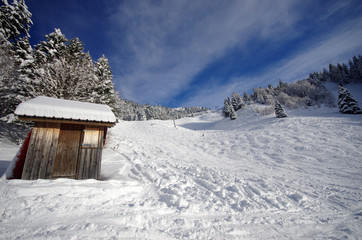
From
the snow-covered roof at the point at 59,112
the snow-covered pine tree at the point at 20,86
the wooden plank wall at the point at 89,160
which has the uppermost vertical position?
the snow-covered pine tree at the point at 20,86

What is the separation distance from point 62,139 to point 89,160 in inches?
61.2

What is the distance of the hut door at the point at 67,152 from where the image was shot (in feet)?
19.3

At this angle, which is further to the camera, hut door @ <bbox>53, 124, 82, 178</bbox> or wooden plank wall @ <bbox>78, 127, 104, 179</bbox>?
wooden plank wall @ <bbox>78, 127, 104, 179</bbox>

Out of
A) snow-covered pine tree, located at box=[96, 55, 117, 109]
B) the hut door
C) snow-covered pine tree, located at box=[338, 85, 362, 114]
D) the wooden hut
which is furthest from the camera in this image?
snow-covered pine tree, located at box=[338, 85, 362, 114]

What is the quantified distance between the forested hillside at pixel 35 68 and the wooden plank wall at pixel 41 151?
7120mm

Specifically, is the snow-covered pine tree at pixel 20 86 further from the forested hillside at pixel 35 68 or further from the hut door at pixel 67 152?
the hut door at pixel 67 152

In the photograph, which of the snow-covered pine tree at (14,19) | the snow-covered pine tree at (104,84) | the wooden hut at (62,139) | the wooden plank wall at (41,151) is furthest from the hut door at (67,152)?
the snow-covered pine tree at (14,19)

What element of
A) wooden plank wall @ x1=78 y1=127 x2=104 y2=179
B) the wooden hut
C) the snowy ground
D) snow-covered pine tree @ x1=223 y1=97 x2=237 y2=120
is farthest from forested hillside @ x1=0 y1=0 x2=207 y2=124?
snow-covered pine tree @ x1=223 y1=97 x2=237 y2=120

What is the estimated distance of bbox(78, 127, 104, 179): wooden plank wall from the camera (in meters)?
6.15

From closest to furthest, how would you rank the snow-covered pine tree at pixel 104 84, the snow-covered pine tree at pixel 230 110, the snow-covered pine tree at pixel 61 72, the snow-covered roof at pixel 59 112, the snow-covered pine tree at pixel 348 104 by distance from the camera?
the snow-covered roof at pixel 59 112 < the snow-covered pine tree at pixel 61 72 < the snow-covered pine tree at pixel 104 84 < the snow-covered pine tree at pixel 348 104 < the snow-covered pine tree at pixel 230 110

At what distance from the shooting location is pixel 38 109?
5.39 metres

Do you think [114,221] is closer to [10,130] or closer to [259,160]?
[259,160]

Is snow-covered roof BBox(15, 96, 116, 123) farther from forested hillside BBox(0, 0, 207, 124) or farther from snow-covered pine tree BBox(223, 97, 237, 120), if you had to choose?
snow-covered pine tree BBox(223, 97, 237, 120)

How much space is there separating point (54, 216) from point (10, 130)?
14.4 metres
